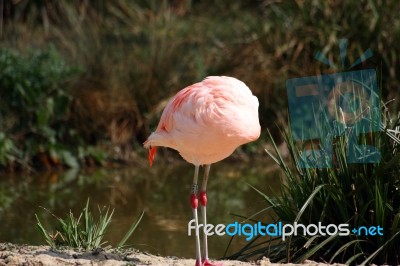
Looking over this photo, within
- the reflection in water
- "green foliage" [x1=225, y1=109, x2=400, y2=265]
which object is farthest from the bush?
"green foliage" [x1=225, y1=109, x2=400, y2=265]

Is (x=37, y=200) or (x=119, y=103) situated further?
(x=119, y=103)

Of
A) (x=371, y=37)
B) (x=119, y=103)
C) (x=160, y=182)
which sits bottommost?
(x=160, y=182)

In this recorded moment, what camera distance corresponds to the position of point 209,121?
193 inches

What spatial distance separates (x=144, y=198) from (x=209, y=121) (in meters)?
3.76

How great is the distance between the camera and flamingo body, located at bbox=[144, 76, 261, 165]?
4.91 meters

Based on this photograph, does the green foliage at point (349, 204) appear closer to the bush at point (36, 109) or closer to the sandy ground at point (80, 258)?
the sandy ground at point (80, 258)

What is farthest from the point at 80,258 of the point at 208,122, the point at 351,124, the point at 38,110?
the point at 38,110

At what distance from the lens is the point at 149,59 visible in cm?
1084

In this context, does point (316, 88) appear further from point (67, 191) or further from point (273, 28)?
point (273, 28)

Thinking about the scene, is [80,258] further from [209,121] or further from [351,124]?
[351,124]

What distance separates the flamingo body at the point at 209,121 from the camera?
4.91 metres

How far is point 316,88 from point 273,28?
4.66 m

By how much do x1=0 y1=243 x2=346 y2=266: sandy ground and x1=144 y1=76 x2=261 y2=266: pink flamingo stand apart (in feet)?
0.93

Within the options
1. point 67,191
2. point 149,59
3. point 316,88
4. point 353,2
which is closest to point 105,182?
point 67,191
